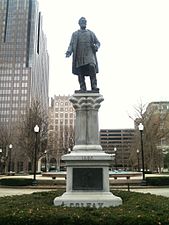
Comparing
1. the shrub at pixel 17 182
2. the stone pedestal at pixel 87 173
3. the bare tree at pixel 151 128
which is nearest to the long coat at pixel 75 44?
the stone pedestal at pixel 87 173

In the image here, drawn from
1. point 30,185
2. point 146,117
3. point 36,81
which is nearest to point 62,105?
point 36,81

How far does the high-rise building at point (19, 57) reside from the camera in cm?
12469

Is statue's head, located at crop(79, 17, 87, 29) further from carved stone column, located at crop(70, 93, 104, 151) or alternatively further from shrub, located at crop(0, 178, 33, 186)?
shrub, located at crop(0, 178, 33, 186)

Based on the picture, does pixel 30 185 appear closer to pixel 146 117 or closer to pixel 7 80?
pixel 146 117

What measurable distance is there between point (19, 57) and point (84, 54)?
127 metres

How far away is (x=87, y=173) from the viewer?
985 centimetres

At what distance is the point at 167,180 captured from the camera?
26.3 m

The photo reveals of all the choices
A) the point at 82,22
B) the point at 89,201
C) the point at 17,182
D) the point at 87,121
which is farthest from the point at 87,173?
the point at 17,182

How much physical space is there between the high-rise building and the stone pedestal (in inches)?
4311

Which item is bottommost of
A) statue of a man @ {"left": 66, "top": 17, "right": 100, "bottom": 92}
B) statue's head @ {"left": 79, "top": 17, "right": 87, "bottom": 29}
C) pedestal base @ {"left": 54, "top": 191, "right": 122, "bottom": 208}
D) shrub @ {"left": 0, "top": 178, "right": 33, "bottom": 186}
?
shrub @ {"left": 0, "top": 178, "right": 33, "bottom": 186}

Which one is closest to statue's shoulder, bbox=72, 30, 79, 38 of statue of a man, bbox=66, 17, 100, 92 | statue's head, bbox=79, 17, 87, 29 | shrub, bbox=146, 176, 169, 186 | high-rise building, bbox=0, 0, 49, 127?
statue of a man, bbox=66, 17, 100, 92

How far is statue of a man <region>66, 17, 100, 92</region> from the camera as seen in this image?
1200cm

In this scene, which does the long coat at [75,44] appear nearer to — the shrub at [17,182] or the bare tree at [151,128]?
the shrub at [17,182]

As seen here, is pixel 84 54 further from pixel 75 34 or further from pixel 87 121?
pixel 87 121
